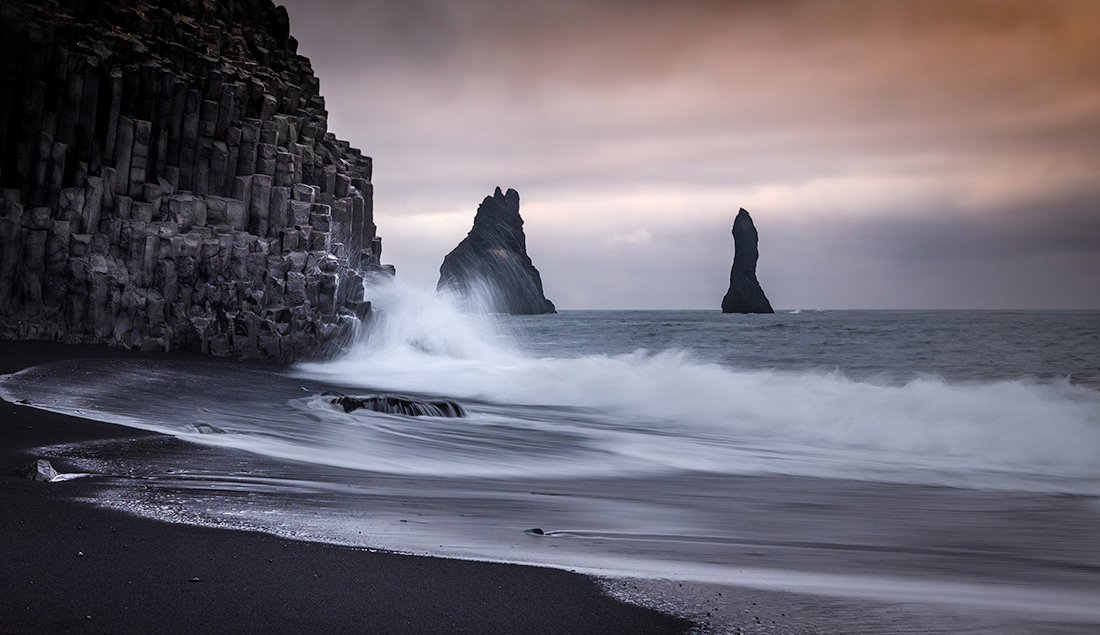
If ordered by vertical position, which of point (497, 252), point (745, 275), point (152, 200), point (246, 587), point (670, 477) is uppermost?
point (497, 252)

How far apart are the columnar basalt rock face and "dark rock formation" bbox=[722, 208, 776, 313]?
289ft

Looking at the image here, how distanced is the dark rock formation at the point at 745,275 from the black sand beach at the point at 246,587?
10283 cm

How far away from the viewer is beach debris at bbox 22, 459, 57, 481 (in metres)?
4.56

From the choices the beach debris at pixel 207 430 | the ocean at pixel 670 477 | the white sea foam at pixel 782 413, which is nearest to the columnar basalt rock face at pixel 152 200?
the white sea foam at pixel 782 413

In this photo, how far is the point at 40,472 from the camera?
457 centimetres

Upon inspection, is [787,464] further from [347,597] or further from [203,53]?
[203,53]

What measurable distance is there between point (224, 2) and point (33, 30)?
33.8 ft

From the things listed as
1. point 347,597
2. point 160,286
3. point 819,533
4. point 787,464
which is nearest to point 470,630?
point 347,597

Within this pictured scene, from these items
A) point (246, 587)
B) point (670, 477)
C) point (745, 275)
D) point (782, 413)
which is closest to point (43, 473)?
point (246, 587)

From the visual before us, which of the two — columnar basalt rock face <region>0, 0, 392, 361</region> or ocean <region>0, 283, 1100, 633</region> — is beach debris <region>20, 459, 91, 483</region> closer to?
ocean <region>0, 283, 1100, 633</region>

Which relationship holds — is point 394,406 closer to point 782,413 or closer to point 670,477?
point 670,477

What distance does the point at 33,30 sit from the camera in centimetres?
1602

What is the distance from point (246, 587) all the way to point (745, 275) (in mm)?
105215

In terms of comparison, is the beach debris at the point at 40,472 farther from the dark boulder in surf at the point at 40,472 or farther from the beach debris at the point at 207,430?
the beach debris at the point at 207,430
